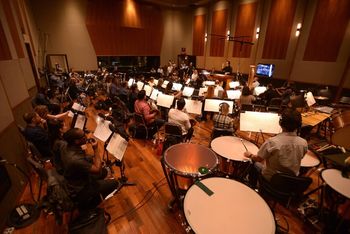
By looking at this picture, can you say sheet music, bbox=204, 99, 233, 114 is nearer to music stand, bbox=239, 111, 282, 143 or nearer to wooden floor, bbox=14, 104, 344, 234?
music stand, bbox=239, 111, 282, 143

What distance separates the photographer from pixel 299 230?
249 cm

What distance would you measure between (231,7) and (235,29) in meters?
1.44

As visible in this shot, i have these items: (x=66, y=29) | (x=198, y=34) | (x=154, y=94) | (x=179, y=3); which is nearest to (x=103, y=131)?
(x=154, y=94)

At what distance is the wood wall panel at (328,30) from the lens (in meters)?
6.84

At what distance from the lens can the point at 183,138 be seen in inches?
153

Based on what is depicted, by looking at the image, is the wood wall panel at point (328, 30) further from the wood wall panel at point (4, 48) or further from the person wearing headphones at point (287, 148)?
the wood wall panel at point (4, 48)

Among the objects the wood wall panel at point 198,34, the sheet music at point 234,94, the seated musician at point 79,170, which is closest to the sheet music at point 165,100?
the sheet music at point 234,94

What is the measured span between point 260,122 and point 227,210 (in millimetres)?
2222

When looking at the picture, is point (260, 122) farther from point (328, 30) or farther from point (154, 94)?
point (328, 30)

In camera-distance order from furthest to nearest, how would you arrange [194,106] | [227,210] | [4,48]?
[194,106]
[4,48]
[227,210]

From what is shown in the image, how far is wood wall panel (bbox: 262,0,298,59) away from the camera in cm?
848

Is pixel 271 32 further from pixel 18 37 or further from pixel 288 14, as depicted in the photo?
pixel 18 37

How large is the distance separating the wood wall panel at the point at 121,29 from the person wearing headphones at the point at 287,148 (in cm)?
1250

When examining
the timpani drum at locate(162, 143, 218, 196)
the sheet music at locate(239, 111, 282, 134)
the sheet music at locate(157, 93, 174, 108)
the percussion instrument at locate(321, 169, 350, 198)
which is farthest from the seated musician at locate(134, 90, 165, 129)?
the percussion instrument at locate(321, 169, 350, 198)
